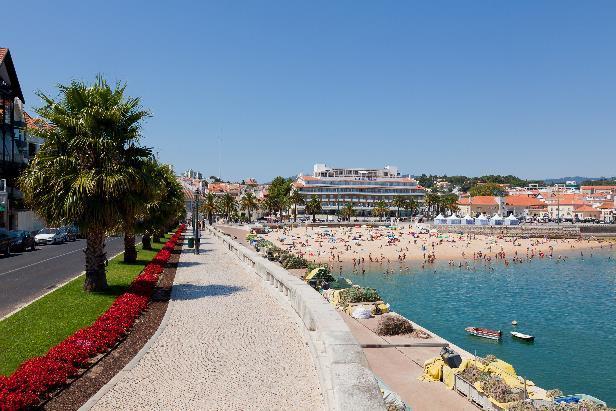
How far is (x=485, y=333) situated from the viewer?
2786 centimetres

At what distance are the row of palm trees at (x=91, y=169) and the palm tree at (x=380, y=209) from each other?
13660 cm

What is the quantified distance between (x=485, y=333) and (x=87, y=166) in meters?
21.7

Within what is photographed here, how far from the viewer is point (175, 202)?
43.1 m

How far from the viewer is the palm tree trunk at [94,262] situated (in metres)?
19.9

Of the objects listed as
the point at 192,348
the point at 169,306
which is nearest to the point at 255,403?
the point at 192,348

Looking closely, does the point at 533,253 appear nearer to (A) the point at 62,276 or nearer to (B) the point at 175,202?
(B) the point at 175,202

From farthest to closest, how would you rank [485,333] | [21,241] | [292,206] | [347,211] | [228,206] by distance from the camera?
1. [292,206]
2. [347,211]
3. [228,206]
4. [21,241]
5. [485,333]

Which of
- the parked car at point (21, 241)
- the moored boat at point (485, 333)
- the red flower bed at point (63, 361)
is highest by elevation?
the parked car at point (21, 241)

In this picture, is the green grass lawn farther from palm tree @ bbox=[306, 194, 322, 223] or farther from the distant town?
the distant town

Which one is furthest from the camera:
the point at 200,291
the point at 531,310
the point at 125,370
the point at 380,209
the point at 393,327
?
the point at 380,209

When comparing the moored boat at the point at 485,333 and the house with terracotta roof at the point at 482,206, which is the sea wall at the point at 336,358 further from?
the house with terracotta roof at the point at 482,206

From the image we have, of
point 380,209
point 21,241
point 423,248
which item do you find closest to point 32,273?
point 21,241

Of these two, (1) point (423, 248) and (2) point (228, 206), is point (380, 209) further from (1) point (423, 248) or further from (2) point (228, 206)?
(1) point (423, 248)

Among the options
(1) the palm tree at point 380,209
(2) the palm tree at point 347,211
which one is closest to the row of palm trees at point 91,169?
(2) the palm tree at point 347,211
